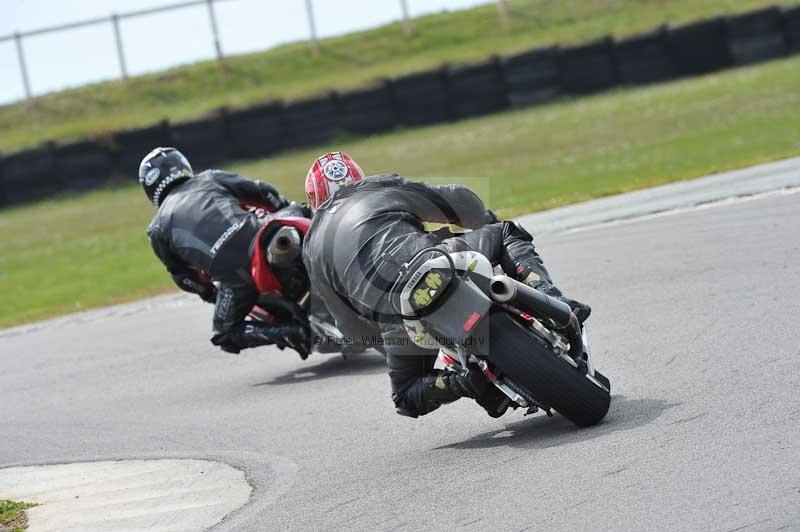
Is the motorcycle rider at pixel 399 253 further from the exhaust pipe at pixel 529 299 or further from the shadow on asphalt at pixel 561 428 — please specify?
the exhaust pipe at pixel 529 299

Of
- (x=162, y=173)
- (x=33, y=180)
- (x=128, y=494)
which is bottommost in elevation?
(x=33, y=180)

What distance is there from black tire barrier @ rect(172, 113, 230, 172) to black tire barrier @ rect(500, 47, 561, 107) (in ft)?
19.1

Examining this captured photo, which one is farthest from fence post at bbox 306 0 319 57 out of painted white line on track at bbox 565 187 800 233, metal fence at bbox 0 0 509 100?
painted white line on track at bbox 565 187 800 233

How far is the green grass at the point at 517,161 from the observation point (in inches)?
571

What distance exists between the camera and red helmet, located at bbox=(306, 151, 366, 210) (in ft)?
19.6

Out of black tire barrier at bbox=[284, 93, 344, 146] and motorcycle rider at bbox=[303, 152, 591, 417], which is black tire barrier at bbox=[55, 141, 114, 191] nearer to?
black tire barrier at bbox=[284, 93, 344, 146]

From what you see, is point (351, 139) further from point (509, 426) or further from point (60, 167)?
point (509, 426)

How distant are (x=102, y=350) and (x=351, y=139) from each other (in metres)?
16.5

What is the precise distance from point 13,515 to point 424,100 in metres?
21.3

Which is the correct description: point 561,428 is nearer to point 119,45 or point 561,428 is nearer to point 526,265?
point 526,265

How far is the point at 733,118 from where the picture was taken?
59.7ft

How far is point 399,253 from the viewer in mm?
5156

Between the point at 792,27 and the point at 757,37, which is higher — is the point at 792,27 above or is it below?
above

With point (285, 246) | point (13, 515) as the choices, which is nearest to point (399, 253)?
point (13, 515)
